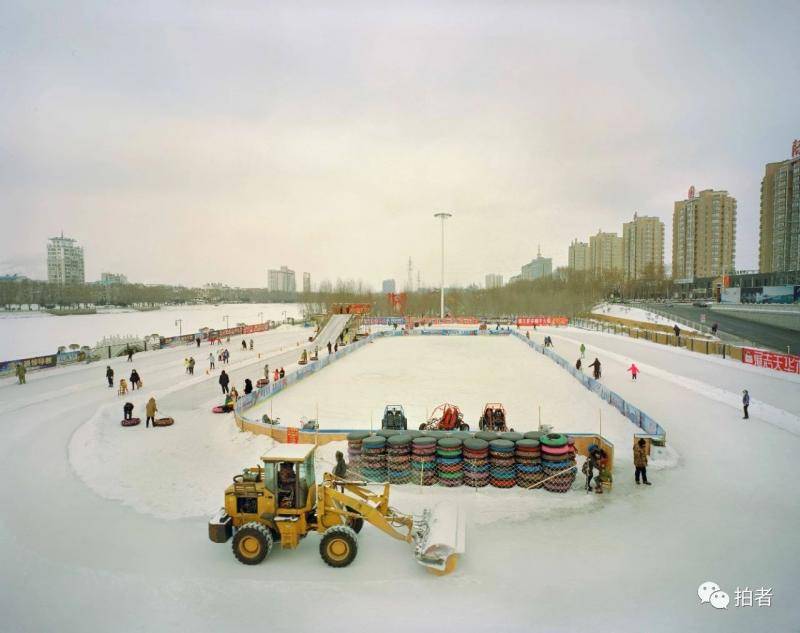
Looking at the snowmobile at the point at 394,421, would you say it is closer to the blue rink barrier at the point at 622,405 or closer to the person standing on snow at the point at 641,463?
the person standing on snow at the point at 641,463

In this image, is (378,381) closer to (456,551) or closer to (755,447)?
(755,447)

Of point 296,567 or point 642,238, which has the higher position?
point 642,238

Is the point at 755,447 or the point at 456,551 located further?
the point at 755,447

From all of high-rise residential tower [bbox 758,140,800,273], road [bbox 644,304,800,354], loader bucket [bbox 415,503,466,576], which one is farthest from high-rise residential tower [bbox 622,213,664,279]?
loader bucket [bbox 415,503,466,576]

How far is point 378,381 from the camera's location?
27.3 m

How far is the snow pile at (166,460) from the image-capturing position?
11.3 metres

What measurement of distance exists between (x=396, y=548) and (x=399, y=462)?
3334 millimetres

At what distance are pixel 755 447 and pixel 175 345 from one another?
47331mm

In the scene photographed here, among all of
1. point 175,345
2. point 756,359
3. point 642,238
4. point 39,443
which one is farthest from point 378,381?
point 642,238

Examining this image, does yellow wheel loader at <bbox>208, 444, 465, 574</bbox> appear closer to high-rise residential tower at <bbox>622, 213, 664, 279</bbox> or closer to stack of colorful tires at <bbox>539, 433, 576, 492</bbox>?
stack of colorful tires at <bbox>539, 433, 576, 492</bbox>

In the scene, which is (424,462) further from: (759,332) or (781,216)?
(781,216)

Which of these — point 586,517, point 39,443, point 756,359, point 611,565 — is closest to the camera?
point 611,565

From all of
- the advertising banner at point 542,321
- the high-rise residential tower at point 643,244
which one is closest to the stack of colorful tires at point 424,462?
the advertising banner at point 542,321

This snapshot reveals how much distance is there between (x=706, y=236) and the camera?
137375mm
